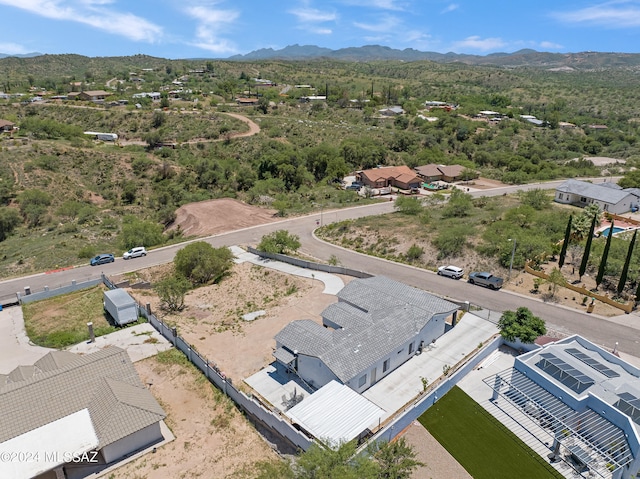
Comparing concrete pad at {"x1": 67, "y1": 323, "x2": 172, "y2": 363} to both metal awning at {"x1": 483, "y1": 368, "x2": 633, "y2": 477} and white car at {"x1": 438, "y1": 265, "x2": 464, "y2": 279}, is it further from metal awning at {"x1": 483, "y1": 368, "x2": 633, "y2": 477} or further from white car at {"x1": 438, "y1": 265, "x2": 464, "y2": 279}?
white car at {"x1": 438, "y1": 265, "x2": 464, "y2": 279}

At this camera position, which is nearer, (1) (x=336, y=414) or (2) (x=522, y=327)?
(1) (x=336, y=414)

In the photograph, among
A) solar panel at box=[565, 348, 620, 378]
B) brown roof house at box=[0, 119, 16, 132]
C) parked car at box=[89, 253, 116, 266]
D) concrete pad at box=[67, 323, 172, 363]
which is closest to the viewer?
solar panel at box=[565, 348, 620, 378]

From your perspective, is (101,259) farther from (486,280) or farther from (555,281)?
(555,281)

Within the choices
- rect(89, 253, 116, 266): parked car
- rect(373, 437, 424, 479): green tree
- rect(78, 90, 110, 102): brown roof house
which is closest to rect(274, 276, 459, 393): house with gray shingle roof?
rect(373, 437, 424, 479): green tree

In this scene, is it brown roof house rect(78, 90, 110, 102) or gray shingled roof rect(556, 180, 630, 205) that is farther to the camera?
brown roof house rect(78, 90, 110, 102)

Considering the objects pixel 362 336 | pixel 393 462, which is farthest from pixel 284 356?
pixel 393 462

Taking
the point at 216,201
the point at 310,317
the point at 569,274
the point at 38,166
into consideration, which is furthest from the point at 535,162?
the point at 38,166

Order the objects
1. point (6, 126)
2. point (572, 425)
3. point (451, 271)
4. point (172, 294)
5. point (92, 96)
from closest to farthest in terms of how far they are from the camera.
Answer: point (572, 425) → point (172, 294) → point (451, 271) → point (6, 126) → point (92, 96)
